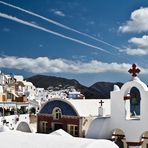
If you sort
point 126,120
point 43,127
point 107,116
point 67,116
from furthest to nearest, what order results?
1. point 43,127
2. point 67,116
3. point 107,116
4. point 126,120

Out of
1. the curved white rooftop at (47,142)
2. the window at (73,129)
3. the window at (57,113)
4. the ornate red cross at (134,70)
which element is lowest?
the window at (73,129)

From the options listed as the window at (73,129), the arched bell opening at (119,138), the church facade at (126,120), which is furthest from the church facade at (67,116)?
the church facade at (126,120)

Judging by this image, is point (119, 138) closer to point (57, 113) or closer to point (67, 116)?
point (67, 116)

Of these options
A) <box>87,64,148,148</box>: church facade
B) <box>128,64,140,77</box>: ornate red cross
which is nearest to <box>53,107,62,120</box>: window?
<box>87,64,148,148</box>: church facade

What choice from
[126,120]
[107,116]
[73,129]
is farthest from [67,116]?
[126,120]

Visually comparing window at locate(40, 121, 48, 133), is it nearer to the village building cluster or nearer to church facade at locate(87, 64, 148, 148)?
the village building cluster

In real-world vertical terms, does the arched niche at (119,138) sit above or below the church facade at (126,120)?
below

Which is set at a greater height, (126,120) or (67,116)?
(126,120)

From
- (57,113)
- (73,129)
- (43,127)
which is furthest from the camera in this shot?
(43,127)

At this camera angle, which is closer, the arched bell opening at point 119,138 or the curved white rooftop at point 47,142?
the curved white rooftop at point 47,142

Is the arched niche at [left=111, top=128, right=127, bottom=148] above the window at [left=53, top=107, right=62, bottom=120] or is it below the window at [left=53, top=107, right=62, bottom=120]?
below

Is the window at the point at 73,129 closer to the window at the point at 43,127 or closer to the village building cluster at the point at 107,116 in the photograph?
the village building cluster at the point at 107,116

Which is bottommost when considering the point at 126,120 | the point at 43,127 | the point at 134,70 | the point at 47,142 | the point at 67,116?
the point at 43,127

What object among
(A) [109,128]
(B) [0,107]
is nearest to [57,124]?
(A) [109,128]
